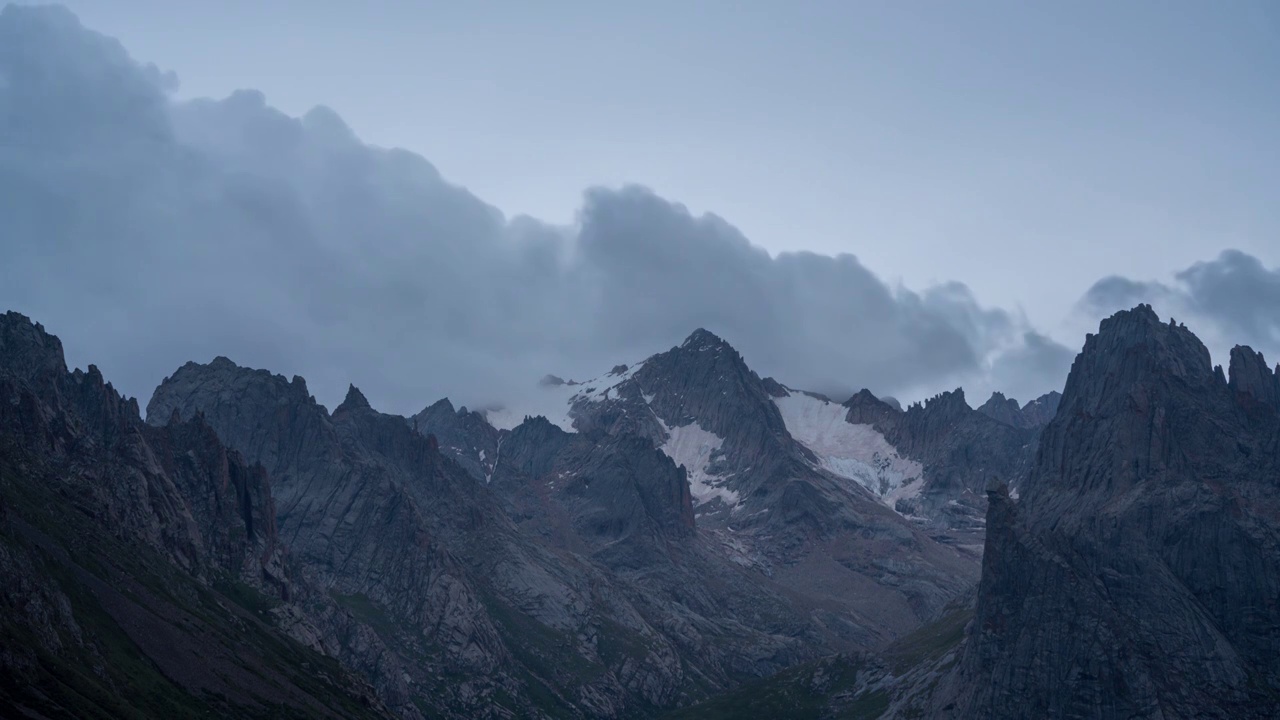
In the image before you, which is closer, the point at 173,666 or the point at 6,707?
the point at 6,707

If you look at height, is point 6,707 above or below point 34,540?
below

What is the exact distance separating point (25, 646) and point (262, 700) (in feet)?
184

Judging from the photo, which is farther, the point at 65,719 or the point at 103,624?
the point at 103,624

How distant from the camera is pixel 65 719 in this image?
13638cm

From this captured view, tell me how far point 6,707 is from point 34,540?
215 feet

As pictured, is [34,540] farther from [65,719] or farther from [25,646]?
[65,719]

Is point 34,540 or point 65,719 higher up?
point 34,540

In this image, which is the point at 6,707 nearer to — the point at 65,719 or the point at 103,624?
the point at 65,719

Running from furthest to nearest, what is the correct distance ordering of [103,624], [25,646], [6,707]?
[103,624] → [25,646] → [6,707]

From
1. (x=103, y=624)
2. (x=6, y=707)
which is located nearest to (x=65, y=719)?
(x=6, y=707)

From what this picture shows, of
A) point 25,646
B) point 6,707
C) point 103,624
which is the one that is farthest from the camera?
point 103,624

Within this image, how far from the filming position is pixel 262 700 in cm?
19638

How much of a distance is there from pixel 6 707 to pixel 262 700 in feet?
227

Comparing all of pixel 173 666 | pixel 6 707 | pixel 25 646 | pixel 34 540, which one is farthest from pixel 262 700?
pixel 6 707
